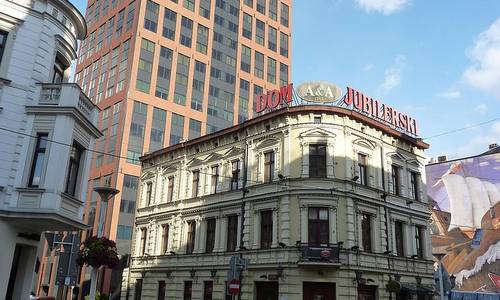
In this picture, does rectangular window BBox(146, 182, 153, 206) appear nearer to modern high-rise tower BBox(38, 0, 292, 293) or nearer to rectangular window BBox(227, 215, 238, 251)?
rectangular window BBox(227, 215, 238, 251)

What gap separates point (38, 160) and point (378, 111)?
878 inches

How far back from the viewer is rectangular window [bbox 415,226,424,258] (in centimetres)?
3238

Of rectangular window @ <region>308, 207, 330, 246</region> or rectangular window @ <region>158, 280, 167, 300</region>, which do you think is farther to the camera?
rectangular window @ <region>158, 280, 167, 300</region>

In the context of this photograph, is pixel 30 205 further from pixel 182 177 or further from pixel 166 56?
pixel 166 56

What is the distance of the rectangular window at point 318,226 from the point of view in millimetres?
26953

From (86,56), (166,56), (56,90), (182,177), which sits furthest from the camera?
(86,56)

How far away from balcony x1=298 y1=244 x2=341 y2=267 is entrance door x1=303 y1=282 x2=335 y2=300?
141cm

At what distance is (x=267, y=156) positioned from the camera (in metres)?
30.5

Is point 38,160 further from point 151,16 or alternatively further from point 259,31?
point 259,31

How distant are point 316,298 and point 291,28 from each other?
64022 millimetres

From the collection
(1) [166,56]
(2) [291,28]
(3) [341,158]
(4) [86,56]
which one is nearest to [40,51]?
(3) [341,158]

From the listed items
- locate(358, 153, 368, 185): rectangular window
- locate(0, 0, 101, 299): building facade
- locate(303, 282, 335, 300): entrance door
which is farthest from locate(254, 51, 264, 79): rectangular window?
locate(0, 0, 101, 299): building facade

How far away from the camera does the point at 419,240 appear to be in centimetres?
3284

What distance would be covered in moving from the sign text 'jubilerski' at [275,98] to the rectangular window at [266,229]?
7.20 m
